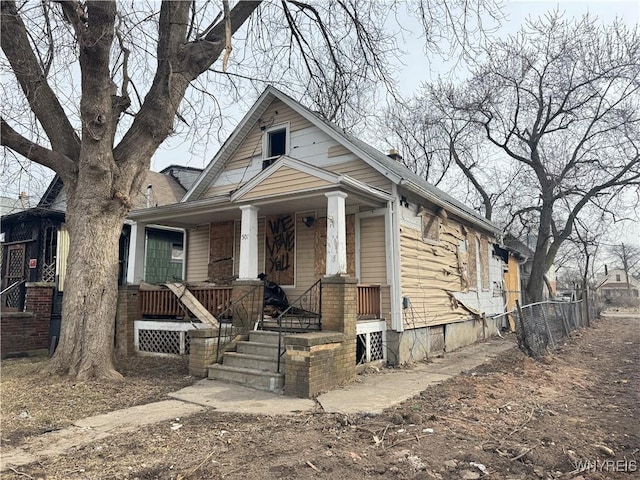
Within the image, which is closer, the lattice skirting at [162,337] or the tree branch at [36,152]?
the tree branch at [36,152]

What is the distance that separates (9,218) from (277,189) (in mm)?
11205

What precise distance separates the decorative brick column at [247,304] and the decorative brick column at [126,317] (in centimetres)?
290

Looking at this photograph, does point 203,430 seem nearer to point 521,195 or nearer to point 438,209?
point 438,209

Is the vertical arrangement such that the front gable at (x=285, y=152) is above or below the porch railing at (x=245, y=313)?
above

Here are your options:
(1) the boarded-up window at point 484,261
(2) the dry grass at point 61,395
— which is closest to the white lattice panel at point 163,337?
(2) the dry grass at point 61,395

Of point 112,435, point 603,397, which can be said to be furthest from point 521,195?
point 112,435

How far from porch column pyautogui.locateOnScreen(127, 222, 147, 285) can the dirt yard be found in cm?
389

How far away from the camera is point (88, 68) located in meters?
7.06

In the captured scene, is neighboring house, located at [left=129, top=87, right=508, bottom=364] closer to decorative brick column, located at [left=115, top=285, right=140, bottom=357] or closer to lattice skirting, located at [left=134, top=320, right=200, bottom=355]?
decorative brick column, located at [left=115, top=285, right=140, bottom=357]

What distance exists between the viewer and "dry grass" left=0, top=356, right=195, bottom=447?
5027mm

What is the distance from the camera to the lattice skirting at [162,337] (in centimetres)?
968

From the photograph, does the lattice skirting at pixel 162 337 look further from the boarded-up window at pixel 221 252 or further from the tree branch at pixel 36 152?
the tree branch at pixel 36 152

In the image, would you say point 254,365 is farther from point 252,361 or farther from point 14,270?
point 14,270

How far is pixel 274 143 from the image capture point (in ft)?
38.7
